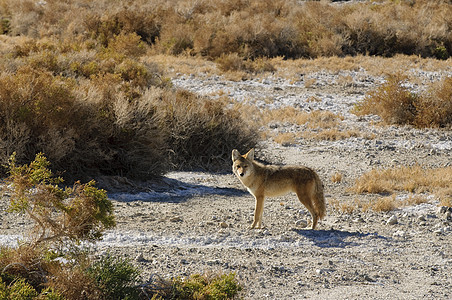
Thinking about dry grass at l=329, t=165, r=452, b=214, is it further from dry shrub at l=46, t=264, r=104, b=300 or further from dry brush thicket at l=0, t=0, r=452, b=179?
dry shrub at l=46, t=264, r=104, b=300

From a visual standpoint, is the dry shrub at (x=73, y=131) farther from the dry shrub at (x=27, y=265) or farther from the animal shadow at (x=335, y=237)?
the dry shrub at (x=27, y=265)

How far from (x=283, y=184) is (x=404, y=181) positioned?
12.9 ft

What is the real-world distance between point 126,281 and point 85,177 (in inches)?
226

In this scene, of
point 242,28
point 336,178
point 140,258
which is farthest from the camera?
point 242,28

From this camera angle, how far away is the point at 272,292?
5.33 m

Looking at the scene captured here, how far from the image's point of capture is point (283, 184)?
7637 mm

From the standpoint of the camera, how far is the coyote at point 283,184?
7582 mm

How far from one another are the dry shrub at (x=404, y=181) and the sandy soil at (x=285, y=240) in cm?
37

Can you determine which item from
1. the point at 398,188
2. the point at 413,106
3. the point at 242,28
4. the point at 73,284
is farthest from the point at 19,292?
the point at 242,28

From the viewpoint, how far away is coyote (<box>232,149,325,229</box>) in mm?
7582

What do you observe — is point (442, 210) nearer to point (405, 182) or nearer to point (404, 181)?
point (405, 182)

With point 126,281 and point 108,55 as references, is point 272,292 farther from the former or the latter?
point 108,55

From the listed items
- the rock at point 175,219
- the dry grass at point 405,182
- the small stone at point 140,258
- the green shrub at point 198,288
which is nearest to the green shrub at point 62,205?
the green shrub at point 198,288

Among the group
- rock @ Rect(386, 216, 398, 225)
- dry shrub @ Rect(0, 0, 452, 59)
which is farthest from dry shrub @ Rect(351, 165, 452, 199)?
dry shrub @ Rect(0, 0, 452, 59)
